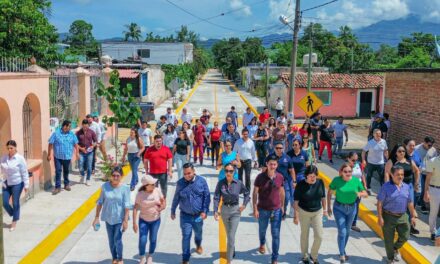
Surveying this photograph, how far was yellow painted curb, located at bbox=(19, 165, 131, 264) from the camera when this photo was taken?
7.61 metres

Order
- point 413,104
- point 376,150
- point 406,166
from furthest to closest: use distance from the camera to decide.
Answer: point 413,104 < point 376,150 < point 406,166

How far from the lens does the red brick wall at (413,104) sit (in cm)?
1285

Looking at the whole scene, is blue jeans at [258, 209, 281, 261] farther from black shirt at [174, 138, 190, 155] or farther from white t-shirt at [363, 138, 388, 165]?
white t-shirt at [363, 138, 388, 165]

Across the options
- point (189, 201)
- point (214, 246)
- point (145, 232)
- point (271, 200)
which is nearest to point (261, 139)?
point (214, 246)

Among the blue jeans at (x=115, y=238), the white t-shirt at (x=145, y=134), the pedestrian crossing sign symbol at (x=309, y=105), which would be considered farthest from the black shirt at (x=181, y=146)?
the pedestrian crossing sign symbol at (x=309, y=105)

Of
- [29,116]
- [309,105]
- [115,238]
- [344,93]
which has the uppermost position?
[344,93]

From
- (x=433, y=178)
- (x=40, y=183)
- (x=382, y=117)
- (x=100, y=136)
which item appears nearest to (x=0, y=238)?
(x=40, y=183)

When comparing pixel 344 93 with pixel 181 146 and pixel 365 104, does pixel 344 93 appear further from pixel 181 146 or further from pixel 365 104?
pixel 181 146

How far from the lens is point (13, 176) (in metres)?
8.69

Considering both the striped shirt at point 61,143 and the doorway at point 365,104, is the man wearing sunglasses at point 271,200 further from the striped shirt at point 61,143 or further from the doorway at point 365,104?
the doorway at point 365,104

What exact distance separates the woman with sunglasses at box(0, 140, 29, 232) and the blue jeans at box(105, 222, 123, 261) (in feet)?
8.52

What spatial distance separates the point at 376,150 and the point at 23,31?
13739 mm

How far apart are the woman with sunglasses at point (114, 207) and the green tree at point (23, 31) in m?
13.2

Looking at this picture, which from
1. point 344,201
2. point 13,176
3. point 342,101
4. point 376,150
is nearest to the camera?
point 344,201
